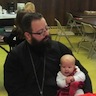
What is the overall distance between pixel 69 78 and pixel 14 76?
0.47m

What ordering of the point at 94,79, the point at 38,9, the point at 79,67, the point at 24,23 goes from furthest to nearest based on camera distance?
the point at 38,9 < the point at 94,79 < the point at 79,67 < the point at 24,23

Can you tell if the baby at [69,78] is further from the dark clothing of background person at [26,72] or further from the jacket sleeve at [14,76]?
the jacket sleeve at [14,76]

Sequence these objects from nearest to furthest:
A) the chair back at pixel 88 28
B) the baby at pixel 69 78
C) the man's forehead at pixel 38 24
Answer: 1. the man's forehead at pixel 38 24
2. the baby at pixel 69 78
3. the chair back at pixel 88 28

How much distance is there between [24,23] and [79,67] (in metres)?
0.59

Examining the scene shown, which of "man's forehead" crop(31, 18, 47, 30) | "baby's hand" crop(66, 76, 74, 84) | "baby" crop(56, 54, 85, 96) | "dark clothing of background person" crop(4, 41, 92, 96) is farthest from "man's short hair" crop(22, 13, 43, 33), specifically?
"baby's hand" crop(66, 76, 74, 84)

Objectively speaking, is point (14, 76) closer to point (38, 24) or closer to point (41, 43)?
point (41, 43)

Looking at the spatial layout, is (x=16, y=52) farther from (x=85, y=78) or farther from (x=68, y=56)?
(x=85, y=78)

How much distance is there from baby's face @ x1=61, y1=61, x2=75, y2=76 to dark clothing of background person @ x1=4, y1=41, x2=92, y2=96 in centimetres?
9

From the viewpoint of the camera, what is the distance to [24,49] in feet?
6.63

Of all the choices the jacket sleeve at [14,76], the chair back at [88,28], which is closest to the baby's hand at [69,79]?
the jacket sleeve at [14,76]

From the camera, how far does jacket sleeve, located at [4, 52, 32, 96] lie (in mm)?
1982

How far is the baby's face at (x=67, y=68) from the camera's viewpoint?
2.11 meters

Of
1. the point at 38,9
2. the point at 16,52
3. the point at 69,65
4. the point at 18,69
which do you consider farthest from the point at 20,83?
the point at 38,9

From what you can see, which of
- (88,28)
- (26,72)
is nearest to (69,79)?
(26,72)
